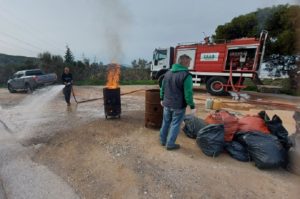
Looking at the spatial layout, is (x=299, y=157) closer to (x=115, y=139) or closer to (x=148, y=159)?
(x=148, y=159)

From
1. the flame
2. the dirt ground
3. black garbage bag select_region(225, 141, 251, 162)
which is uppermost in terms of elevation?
the flame

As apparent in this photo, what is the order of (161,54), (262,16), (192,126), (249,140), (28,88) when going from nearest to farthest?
(249,140) < (192,126) < (161,54) < (28,88) < (262,16)

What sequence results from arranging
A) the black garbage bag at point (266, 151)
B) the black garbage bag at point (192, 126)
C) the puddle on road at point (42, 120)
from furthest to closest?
the puddle on road at point (42, 120)
the black garbage bag at point (192, 126)
the black garbage bag at point (266, 151)

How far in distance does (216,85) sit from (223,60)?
1398mm

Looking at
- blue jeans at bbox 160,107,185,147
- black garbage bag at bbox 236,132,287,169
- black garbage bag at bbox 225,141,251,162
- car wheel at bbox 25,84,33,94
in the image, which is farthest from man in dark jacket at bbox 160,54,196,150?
car wheel at bbox 25,84,33,94

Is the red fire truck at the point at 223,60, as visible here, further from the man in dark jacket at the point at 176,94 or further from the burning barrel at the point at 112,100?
the man in dark jacket at the point at 176,94

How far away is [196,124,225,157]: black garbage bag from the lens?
13.1 ft

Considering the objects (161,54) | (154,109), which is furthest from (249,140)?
(161,54)

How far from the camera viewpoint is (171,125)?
14.0 feet

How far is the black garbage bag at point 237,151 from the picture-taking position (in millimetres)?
3881

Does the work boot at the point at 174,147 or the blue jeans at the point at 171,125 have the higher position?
the blue jeans at the point at 171,125

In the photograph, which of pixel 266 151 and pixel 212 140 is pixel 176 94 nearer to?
pixel 212 140

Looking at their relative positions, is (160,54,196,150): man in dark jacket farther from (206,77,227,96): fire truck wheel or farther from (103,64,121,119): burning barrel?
(206,77,227,96): fire truck wheel

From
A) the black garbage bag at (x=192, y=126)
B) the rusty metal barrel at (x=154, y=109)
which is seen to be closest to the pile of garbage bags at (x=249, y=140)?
the black garbage bag at (x=192, y=126)
